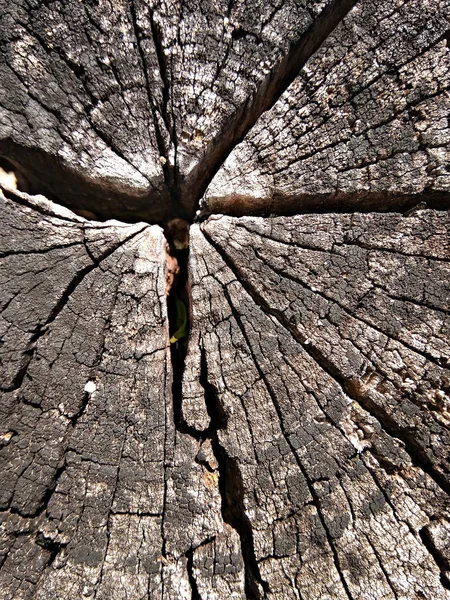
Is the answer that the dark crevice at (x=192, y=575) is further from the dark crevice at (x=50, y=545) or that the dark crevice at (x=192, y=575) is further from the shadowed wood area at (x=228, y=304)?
the dark crevice at (x=50, y=545)

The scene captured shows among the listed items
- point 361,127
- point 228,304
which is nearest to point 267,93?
point 361,127

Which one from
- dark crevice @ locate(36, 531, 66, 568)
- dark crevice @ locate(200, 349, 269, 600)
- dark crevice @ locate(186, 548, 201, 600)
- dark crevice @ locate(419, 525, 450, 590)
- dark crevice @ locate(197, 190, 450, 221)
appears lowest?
dark crevice @ locate(36, 531, 66, 568)

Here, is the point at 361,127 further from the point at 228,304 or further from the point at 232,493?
the point at 232,493

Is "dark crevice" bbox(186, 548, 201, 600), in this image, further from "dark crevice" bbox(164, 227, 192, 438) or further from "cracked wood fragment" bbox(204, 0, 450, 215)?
"cracked wood fragment" bbox(204, 0, 450, 215)

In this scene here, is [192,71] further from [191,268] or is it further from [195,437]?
[195,437]

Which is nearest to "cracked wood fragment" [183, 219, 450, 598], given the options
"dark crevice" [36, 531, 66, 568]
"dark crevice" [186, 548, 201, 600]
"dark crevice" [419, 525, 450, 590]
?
"dark crevice" [419, 525, 450, 590]

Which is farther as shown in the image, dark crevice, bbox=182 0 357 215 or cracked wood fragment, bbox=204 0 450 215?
dark crevice, bbox=182 0 357 215
